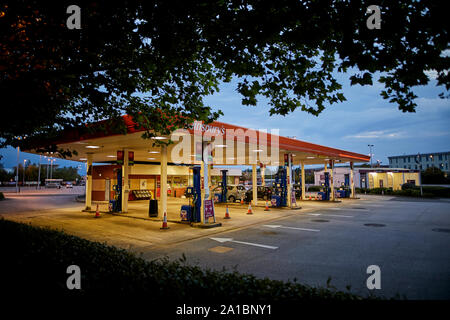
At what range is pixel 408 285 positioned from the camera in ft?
16.7

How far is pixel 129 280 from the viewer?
313 centimetres

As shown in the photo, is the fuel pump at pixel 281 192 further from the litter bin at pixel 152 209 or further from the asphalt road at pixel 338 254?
the litter bin at pixel 152 209

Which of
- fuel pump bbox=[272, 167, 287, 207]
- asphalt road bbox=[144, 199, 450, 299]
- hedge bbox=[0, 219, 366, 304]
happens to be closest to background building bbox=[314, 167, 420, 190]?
fuel pump bbox=[272, 167, 287, 207]

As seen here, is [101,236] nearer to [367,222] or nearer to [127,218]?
[127,218]

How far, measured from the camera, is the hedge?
279 cm

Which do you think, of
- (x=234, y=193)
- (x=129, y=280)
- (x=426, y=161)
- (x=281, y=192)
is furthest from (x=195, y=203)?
(x=426, y=161)

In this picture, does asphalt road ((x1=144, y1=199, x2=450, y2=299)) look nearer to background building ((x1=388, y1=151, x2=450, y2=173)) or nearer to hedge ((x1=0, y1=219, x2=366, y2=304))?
hedge ((x1=0, y1=219, x2=366, y2=304))

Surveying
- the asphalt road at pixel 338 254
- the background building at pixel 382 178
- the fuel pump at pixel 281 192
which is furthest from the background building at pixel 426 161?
the asphalt road at pixel 338 254

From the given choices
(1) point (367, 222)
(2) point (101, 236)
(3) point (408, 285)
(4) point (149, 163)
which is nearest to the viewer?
(3) point (408, 285)

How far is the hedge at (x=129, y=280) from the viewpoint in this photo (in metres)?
2.79
